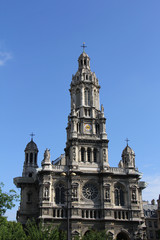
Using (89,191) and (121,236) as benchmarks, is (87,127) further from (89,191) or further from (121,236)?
(121,236)

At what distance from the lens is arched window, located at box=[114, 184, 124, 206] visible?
216ft

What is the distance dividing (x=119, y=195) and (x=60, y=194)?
11.8 meters

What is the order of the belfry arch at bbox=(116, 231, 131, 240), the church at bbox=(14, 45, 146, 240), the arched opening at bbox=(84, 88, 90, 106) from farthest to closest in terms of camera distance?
1. the arched opening at bbox=(84, 88, 90, 106)
2. the belfry arch at bbox=(116, 231, 131, 240)
3. the church at bbox=(14, 45, 146, 240)

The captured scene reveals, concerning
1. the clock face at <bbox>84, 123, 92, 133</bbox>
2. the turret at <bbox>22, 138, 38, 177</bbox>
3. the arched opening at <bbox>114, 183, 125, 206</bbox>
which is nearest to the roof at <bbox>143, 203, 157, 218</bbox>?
the arched opening at <bbox>114, 183, 125, 206</bbox>

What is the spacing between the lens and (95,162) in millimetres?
68500

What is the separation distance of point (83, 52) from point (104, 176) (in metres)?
33.7

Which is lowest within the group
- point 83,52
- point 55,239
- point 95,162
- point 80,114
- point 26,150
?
point 55,239

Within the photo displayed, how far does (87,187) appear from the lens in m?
66.0

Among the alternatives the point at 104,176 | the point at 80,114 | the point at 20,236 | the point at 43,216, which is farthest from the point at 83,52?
the point at 20,236

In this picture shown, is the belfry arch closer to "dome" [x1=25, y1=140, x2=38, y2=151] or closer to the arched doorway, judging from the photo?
the arched doorway

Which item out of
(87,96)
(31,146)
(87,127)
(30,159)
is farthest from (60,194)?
(87,96)

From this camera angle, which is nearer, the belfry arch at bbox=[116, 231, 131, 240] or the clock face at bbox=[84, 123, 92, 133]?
the belfry arch at bbox=[116, 231, 131, 240]

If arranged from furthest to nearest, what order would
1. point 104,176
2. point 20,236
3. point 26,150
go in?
point 26,150 < point 104,176 < point 20,236

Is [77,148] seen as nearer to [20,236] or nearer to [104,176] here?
[104,176]
